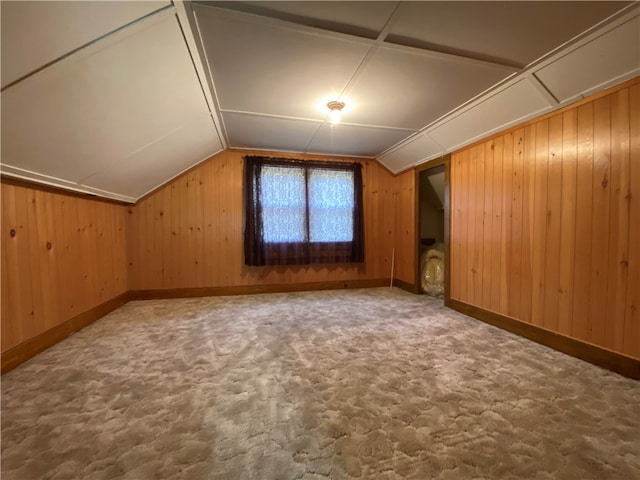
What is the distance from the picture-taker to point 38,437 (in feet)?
3.85

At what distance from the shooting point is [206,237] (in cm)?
377

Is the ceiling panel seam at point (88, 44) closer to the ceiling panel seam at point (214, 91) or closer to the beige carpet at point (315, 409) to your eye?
the ceiling panel seam at point (214, 91)

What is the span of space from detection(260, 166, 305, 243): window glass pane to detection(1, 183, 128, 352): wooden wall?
5.98 ft

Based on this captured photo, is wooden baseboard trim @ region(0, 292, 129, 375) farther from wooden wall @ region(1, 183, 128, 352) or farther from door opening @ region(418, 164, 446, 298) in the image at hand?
door opening @ region(418, 164, 446, 298)

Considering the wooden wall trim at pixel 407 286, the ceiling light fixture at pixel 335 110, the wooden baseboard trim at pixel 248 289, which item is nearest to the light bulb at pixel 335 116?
the ceiling light fixture at pixel 335 110

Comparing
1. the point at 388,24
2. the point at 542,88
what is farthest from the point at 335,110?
the point at 542,88

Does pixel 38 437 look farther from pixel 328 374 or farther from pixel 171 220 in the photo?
pixel 171 220

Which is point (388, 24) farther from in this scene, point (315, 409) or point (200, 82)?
point (315, 409)

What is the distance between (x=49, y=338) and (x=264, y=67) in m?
2.58

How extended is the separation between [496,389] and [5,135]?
9.62 ft

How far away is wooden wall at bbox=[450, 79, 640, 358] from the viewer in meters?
1.70

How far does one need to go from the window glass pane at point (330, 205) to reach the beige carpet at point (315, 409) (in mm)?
1949

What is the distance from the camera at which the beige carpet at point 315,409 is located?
1042 mm

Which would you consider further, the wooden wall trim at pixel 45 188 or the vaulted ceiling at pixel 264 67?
the wooden wall trim at pixel 45 188
